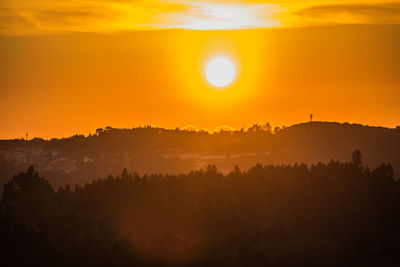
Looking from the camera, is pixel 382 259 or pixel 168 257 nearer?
pixel 168 257

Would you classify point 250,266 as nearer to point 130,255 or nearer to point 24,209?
point 130,255

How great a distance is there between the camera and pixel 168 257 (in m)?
178

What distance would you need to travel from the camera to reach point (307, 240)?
197750mm

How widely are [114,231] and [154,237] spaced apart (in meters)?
6.84

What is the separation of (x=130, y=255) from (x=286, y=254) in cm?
1856

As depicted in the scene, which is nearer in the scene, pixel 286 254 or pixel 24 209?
pixel 286 254

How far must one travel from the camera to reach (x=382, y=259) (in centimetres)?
19450

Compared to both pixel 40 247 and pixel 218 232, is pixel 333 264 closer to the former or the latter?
pixel 218 232

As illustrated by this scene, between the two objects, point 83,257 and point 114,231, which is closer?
point 83,257

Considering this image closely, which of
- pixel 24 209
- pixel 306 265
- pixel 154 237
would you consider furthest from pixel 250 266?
pixel 24 209

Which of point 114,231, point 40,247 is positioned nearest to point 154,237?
point 114,231

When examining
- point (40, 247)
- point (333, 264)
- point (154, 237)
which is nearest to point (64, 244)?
point (40, 247)

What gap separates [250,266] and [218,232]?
2163cm

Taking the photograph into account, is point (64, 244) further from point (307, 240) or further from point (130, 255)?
point (307, 240)
